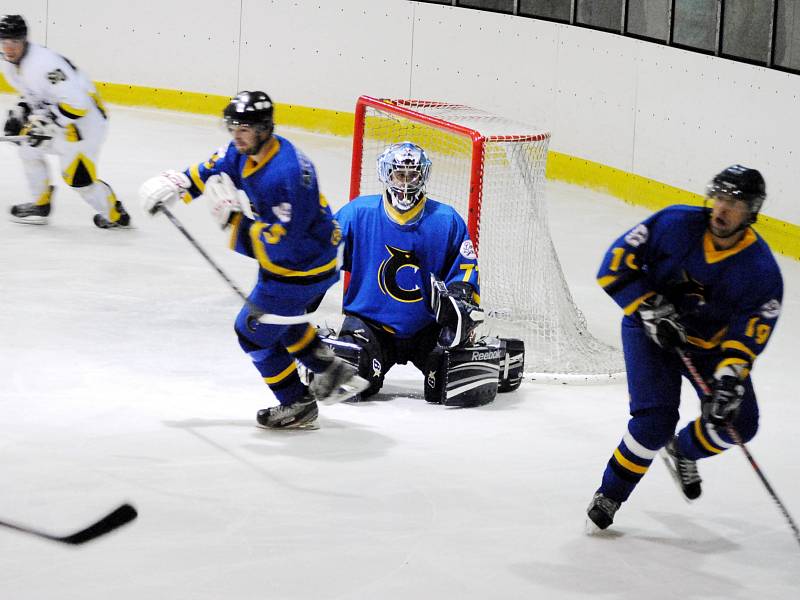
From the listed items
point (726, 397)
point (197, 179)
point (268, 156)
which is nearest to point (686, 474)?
point (726, 397)

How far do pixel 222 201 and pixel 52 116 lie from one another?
9.11ft

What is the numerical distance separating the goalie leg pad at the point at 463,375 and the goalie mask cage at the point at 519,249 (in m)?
0.45

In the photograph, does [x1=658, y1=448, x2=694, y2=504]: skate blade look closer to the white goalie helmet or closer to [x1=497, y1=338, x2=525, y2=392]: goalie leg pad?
[x1=497, y1=338, x2=525, y2=392]: goalie leg pad

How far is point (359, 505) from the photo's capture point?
366 centimetres

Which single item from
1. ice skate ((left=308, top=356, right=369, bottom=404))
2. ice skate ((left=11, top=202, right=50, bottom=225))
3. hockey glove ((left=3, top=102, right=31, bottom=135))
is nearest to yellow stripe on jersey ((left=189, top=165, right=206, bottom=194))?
ice skate ((left=308, top=356, right=369, bottom=404))

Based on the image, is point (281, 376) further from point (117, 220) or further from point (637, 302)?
point (117, 220)

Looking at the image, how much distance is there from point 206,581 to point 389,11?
22.1ft

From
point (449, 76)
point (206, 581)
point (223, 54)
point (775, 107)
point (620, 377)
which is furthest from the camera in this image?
point (223, 54)

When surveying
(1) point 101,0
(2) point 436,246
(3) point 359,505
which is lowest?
(3) point 359,505

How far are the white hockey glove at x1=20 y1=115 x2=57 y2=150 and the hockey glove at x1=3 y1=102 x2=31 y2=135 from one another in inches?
3.6

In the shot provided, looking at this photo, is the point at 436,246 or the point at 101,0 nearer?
the point at 436,246

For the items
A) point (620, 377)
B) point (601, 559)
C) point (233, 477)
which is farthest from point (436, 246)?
point (601, 559)

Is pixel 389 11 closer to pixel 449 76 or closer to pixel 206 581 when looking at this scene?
pixel 449 76

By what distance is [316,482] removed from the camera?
3.81 meters
